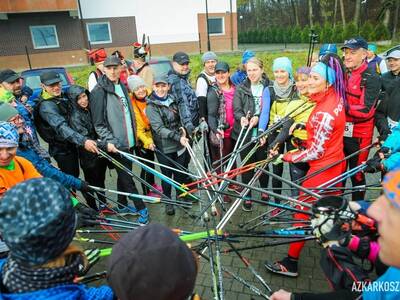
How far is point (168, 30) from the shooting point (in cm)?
2384

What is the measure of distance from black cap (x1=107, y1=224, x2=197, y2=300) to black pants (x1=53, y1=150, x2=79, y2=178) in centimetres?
356

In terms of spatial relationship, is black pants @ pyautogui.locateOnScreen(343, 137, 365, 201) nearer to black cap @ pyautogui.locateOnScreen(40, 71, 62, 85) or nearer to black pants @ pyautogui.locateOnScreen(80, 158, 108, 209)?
black pants @ pyautogui.locateOnScreen(80, 158, 108, 209)

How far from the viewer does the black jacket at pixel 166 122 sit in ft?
14.9

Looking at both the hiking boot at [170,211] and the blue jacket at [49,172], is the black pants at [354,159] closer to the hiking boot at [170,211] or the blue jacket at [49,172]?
the hiking boot at [170,211]

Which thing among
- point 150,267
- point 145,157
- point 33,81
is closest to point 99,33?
point 33,81

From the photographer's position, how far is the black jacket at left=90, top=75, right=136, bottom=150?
13.8 ft

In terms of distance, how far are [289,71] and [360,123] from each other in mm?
1194

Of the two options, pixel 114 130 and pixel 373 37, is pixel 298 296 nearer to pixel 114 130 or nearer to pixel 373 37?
pixel 114 130

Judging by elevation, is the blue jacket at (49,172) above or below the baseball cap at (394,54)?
below

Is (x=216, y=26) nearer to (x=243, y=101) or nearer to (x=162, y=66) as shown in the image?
(x=162, y=66)

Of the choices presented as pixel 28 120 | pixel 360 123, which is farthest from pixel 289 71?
pixel 28 120

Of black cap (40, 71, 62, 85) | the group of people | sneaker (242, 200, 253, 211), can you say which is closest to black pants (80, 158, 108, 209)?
the group of people

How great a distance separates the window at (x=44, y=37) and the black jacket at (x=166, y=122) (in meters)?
20.2

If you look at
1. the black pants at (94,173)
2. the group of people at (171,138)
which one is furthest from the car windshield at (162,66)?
the black pants at (94,173)
